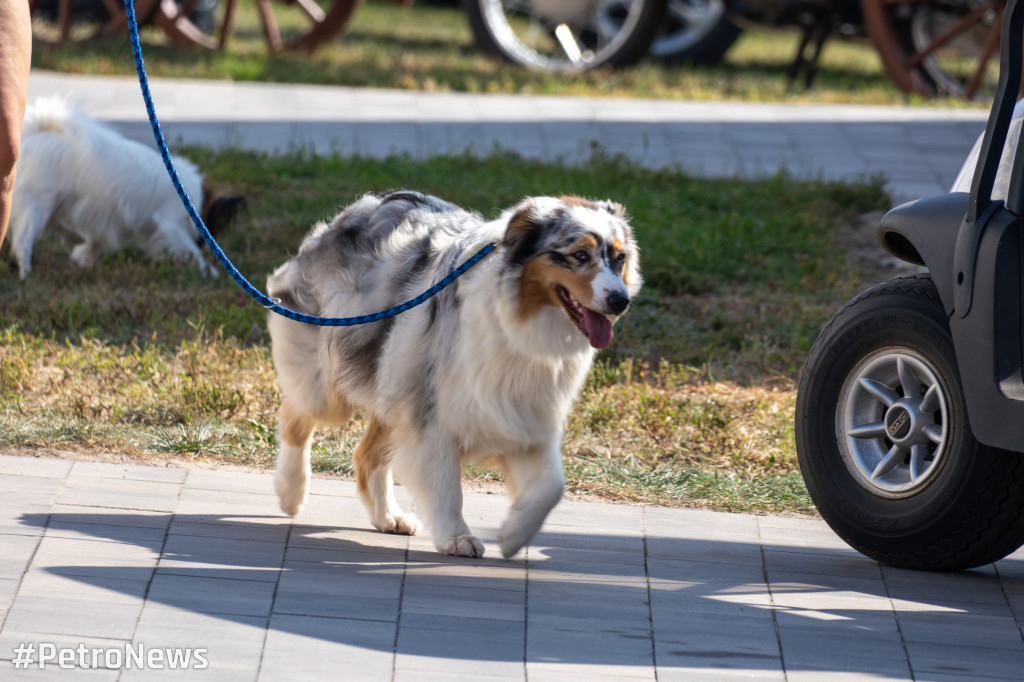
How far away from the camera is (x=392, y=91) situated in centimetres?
1194

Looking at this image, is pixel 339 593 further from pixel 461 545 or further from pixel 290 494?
pixel 290 494

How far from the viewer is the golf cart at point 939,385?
12.9 ft

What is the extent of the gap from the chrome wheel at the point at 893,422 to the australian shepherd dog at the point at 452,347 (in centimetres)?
86

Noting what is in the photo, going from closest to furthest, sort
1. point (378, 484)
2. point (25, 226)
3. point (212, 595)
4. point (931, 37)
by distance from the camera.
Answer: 1. point (212, 595)
2. point (378, 484)
3. point (25, 226)
4. point (931, 37)

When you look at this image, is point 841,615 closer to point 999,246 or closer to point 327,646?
point 999,246

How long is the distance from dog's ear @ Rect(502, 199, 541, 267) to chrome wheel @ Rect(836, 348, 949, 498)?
120 centimetres


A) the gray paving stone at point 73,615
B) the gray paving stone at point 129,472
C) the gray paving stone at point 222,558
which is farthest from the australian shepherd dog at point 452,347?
the gray paving stone at point 73,615

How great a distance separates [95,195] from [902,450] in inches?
201

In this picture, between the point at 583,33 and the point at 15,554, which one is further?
the point at 583,33

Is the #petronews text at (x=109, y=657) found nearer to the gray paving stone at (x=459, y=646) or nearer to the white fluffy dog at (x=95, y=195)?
the gray paving stone at (x=459, y=646)

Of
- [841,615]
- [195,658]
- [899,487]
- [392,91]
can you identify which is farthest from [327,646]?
[392,91]

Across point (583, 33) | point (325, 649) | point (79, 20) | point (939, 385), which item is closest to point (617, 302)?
point (939, 385)

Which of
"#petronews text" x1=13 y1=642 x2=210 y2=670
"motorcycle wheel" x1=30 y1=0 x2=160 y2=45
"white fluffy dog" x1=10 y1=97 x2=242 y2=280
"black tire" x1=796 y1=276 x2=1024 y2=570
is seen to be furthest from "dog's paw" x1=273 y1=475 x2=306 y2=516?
"motorcycle wheel" x1=30 y1=0 x2=160 y2=45

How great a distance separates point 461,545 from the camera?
4309 mm
